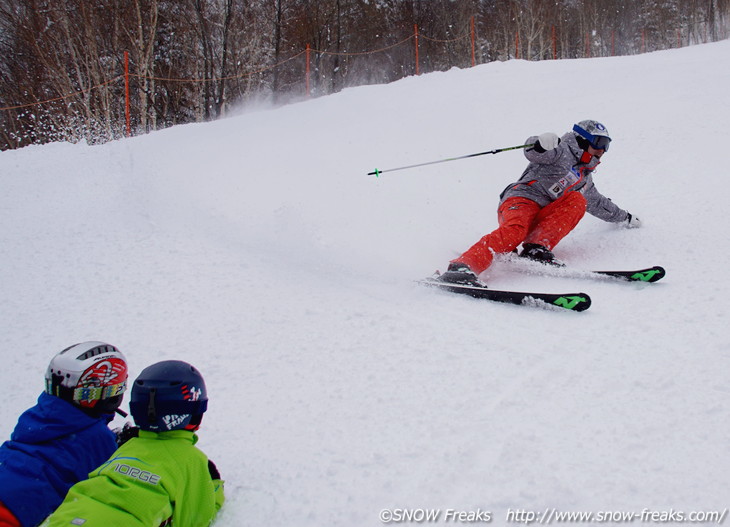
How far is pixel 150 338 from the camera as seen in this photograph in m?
3.15

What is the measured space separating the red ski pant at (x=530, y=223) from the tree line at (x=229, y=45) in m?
9.45

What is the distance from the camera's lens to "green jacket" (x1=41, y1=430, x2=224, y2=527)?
1401mm

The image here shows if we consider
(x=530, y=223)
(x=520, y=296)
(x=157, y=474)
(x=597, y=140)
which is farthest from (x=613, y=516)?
(x=597, y=140)

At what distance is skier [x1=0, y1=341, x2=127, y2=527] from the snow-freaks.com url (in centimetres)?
136

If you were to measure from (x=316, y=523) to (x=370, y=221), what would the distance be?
12.6ft

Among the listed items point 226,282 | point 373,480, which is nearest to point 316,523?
point 373,480

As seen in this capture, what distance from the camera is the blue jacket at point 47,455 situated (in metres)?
1.60

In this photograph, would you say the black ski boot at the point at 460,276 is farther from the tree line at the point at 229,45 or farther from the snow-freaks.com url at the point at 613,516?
the tree line at the point at 229,45

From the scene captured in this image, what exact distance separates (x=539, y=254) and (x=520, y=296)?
2.74ft

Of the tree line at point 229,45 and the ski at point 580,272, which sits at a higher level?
the tree line at point 229,45

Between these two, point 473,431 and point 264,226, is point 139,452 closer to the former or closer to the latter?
point 473,431

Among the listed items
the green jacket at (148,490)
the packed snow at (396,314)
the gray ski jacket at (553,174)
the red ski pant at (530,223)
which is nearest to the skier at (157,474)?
the green jacket at (148,490)

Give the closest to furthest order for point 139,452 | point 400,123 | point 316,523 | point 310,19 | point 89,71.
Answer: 1. point 139,452
2. point 316,523
3. point 400,123
4. point 89,71
5. point 310,19

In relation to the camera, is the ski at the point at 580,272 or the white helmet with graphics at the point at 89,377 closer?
the white helmet with graphics at the point at 89,377
